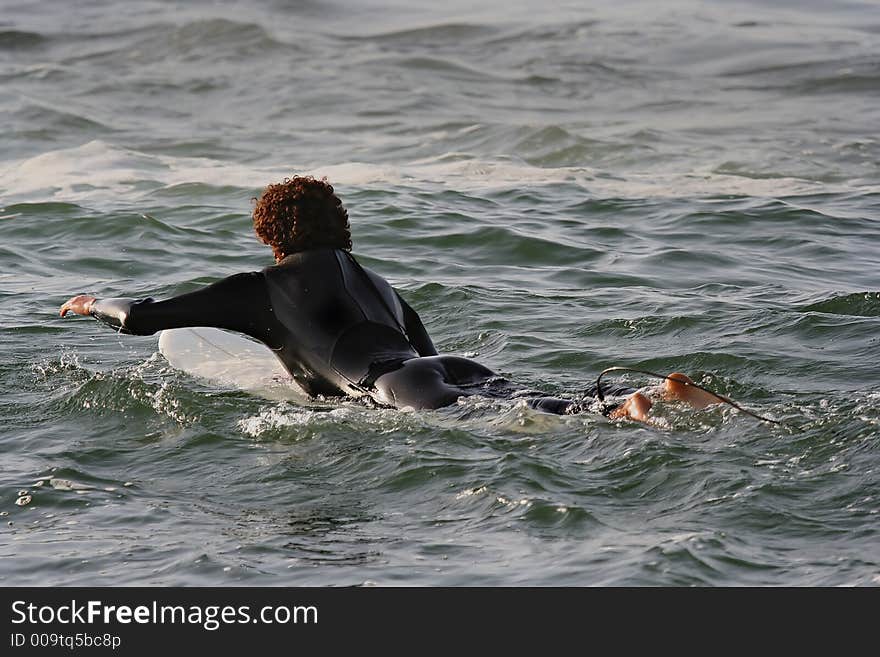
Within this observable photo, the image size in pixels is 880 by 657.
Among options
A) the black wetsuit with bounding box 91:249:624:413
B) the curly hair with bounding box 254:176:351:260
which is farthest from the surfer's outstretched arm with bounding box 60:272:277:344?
the curly hair with bounding box 254:176:351:260

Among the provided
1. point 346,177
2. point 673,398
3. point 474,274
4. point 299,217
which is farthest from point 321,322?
point 346,177

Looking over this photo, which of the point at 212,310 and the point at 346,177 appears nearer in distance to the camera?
the point at 212,310

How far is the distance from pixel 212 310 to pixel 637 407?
2144 mm

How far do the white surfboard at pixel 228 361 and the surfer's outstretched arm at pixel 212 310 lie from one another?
1.94 feet

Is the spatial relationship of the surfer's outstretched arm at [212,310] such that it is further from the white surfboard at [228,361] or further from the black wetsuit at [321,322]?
the white surfboard at [228,361]

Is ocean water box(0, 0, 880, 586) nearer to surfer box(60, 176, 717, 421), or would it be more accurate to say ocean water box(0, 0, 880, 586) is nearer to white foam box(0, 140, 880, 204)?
white foam box(0, 140, 880, 204)

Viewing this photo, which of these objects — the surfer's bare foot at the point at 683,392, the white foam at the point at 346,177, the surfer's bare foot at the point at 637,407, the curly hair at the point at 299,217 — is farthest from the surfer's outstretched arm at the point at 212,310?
the white foam at the point at 346,177

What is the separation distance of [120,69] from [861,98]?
1109 cm

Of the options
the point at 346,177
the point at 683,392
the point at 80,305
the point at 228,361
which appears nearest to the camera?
the point at 683,392

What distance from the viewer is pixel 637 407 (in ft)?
20.6

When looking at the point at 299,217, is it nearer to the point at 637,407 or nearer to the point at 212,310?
the point at 212,310

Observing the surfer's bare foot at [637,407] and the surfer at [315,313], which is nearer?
the surfer's bare foot at [637,407]

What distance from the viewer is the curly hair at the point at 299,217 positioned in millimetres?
A: 6969

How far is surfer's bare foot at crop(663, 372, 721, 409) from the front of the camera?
20.3 ft
